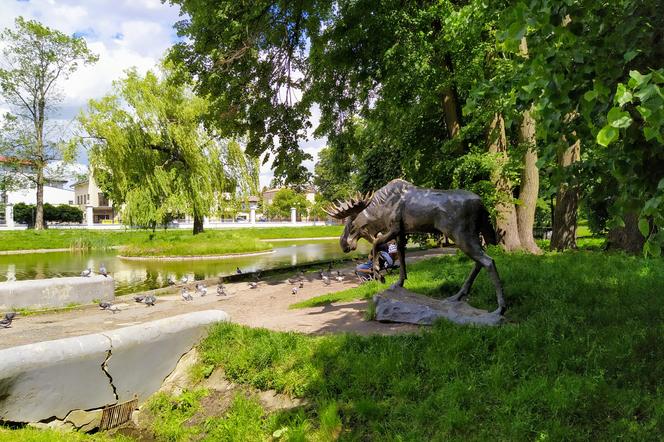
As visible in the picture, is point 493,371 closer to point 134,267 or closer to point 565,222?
point 565,222

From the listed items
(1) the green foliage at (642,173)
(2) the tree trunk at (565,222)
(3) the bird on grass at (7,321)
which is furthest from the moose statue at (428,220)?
(2) the tree trunk at (565,222)

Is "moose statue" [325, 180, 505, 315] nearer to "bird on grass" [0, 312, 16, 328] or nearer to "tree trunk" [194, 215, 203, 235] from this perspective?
"bird on grass" [0, 312, 16, 328]

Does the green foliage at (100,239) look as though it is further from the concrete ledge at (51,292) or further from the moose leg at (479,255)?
the moose leg at (479,255)

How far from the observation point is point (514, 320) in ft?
21.4

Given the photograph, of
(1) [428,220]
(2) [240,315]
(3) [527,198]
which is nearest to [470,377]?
(1) [428,220]

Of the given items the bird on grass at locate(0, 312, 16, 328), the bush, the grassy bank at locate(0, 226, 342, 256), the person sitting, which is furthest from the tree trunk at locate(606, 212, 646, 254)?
the bush

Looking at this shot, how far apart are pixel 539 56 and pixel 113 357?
612 cm

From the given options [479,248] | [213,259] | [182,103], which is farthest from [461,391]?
[182,103]

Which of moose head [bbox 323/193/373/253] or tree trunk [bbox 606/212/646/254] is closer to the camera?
moose head [bbox 323/193/373/253]

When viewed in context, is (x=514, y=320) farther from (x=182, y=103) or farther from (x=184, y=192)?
(x=182, y=103)

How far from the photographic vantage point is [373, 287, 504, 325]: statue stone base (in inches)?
252

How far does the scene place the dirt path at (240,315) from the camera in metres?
7.36

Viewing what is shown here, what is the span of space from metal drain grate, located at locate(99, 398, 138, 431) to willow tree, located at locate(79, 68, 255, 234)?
70.4ft

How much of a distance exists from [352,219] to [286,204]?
56.4 meters
